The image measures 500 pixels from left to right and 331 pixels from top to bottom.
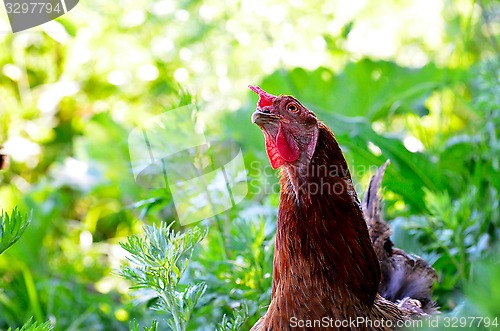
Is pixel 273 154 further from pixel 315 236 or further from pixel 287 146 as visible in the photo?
pixel 315 236

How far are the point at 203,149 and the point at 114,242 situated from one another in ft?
3.45

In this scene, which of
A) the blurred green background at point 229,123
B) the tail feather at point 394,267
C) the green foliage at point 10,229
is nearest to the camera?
the green foliage at point 10,229

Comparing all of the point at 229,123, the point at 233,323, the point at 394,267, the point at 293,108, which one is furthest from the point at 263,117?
the point at 229,123

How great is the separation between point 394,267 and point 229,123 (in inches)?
45.5

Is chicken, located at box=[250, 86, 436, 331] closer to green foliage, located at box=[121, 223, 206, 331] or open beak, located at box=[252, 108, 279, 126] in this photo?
open beak, located at box=[252, 108, 279, 126]

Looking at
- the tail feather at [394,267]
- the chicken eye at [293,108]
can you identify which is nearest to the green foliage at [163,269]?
the chicken eye at [293,108]

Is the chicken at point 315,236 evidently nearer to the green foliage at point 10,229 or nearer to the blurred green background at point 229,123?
the blurred green background at point 229,123

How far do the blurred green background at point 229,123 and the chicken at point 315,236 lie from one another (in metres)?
0.18

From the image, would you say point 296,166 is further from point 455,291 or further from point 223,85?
point 223,85

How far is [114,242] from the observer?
2482mm

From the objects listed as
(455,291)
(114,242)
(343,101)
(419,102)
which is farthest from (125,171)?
Result: (455,291)

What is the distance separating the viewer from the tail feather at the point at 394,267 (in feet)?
4.49

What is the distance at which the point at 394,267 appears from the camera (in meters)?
1.40

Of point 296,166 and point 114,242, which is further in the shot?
point 114,242
